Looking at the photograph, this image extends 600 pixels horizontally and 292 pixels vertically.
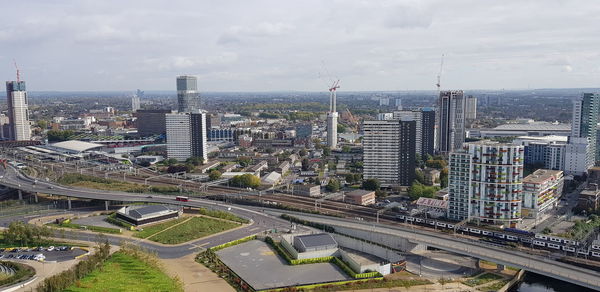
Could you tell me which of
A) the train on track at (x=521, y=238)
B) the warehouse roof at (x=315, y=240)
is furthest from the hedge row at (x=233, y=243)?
the train on track at (x=521, y=238)

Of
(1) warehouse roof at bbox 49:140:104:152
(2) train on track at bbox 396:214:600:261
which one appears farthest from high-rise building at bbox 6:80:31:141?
(2) train on track at bbox 396:214:600:261

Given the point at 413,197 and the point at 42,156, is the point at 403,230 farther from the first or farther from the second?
the point at 42,156

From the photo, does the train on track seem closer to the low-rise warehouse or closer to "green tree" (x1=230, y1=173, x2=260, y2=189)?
the low-rise warehouse

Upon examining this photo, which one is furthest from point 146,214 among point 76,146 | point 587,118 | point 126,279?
point 587,118

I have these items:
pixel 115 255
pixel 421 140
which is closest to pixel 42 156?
pixel 115 255

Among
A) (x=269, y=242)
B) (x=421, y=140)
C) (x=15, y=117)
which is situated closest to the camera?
(x=269, y=242)
